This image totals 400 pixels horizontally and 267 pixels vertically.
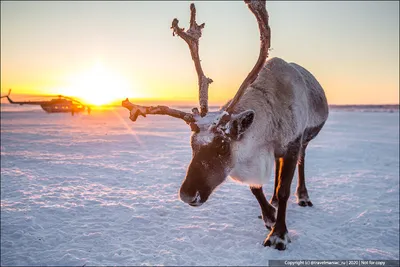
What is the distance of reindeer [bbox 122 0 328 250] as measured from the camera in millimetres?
3281

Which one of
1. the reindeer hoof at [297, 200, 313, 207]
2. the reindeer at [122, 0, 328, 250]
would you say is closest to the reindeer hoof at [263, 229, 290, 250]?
the reindeer at [122, 0, 328, 250]

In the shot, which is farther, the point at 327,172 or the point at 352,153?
the point at 352,153

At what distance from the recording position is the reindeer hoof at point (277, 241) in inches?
158

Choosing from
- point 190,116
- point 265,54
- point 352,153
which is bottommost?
point 352,153

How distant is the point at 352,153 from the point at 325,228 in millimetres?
8112

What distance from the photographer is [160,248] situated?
13.1ft

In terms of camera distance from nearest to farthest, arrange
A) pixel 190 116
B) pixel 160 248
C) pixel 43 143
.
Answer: pixel 190 116 < pixel 160 248 < pixel 43 143

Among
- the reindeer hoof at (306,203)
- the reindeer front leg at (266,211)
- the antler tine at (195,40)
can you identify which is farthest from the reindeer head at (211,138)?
the reindeer hoof at (306,203)

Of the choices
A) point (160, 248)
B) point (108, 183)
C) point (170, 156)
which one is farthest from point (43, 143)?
point (160, 248)

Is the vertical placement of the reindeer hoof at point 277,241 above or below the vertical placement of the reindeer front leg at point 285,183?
below

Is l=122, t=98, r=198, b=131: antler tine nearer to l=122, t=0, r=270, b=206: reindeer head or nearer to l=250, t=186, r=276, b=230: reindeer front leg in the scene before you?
l=122, t=0, r=270, b=206: reindeer head

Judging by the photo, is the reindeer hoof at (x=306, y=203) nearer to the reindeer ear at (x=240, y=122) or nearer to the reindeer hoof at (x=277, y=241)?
the reindeer hoof at (x=277, y=241)

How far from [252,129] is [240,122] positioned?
20.3 inches

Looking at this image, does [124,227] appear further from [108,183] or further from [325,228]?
[325,228]
